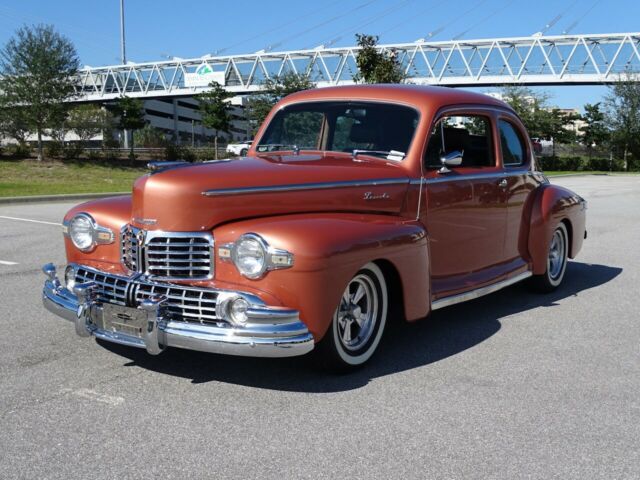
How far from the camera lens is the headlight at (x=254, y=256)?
3.88m

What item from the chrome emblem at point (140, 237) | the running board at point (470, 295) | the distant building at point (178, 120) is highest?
the distant building at point (178, 120)

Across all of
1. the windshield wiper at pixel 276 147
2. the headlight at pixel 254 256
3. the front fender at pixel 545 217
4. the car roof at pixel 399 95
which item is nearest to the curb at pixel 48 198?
the windshield wiper at pixel 276 147

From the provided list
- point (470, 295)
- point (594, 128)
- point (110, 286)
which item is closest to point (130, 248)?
point (110, 286)

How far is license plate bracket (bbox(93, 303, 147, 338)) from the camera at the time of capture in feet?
13.0

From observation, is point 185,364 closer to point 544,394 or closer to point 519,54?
point 544,394

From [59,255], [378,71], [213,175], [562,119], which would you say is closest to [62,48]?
[378,71]

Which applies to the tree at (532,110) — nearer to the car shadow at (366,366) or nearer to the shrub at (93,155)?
the shrub at (93,155)

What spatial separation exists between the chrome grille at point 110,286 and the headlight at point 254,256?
0.68 metres

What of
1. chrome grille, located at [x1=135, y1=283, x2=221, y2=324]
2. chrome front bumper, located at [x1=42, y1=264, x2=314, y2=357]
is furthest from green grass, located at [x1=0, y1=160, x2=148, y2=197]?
chrome front bumper, located at [x1=42, y1=264, x2=314, y2=357]

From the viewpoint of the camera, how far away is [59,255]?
28.9 ft

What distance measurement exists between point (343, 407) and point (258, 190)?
142 cm

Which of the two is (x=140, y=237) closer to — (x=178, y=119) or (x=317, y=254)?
(x=317, y=254)

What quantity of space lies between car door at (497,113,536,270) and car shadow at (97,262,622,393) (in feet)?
1.77

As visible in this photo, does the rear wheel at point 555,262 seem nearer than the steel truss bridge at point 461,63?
Yes
